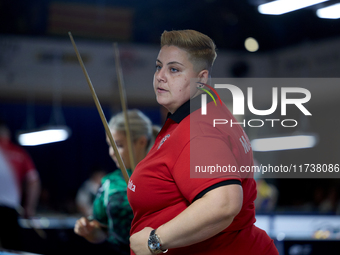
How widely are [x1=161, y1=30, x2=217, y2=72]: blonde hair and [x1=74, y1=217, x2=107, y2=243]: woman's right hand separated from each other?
1.02 metres

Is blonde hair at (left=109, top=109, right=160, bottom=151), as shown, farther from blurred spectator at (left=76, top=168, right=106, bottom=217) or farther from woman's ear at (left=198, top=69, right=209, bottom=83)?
blurred spectator at (left=76, top=168, right=106, bottom=217)

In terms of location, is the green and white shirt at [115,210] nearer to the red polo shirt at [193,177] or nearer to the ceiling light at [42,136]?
the red polo shirt at [193,177]

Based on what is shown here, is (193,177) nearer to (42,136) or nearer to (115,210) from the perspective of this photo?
A: (115,210)

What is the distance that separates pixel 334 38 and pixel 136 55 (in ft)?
12.3

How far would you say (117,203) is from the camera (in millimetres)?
1917

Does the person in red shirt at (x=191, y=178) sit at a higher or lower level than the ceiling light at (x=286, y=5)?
lower

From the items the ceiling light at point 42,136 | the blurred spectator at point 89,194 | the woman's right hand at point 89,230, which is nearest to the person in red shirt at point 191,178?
the woman's right hand at point 89,230

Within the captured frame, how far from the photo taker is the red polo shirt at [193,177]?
3.22 ft

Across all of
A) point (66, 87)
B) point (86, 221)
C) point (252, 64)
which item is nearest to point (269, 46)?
point (252, 64)

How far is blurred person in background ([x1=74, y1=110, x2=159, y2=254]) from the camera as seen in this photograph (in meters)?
1.91

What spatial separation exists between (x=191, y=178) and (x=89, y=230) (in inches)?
40.6

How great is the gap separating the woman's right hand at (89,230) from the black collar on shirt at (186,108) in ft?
2.96

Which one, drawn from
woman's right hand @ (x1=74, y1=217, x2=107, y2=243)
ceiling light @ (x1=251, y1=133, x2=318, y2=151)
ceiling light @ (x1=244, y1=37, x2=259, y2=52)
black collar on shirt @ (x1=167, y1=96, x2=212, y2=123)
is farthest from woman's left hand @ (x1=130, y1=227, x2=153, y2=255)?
ceiling light @ (x1=244, y1=37, x2=259, y2=52)

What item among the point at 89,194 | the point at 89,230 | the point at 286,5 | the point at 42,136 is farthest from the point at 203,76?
the point at 42,136
